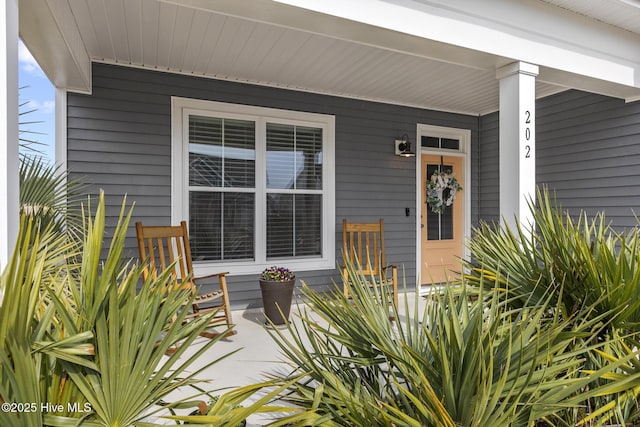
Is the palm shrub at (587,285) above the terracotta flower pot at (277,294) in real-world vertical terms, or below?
above

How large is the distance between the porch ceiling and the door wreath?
111 cm

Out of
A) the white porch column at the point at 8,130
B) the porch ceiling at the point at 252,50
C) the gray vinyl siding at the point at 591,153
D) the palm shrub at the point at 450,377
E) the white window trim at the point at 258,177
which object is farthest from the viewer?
the gray vinyl siding at the point at 591,153

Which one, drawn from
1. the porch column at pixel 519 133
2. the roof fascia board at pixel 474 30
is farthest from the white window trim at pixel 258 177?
the porch column at pixel 519 133

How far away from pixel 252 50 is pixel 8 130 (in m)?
2.29

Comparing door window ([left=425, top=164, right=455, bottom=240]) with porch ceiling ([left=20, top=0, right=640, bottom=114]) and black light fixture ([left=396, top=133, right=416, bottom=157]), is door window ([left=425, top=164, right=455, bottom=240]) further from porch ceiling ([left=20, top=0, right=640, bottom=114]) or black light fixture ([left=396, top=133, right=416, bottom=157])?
porch ceiling ([left=20, top=0, right=640, bottom=114])

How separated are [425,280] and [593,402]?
415 centimetres

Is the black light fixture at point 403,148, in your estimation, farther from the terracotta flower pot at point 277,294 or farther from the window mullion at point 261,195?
the terracotta flower pot at point 277,294

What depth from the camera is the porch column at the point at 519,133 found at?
3.02 meters

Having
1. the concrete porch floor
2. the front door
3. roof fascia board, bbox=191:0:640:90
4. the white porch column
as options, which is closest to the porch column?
roof fascia board, bbox=191:0:640:90

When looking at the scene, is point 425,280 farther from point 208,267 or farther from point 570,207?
point 208,267

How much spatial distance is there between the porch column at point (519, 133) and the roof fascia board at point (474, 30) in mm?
112

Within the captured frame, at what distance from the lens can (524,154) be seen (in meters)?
3.06

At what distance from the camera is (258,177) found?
448 centimetres

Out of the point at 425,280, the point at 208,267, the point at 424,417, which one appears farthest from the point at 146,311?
the point at 425,280
